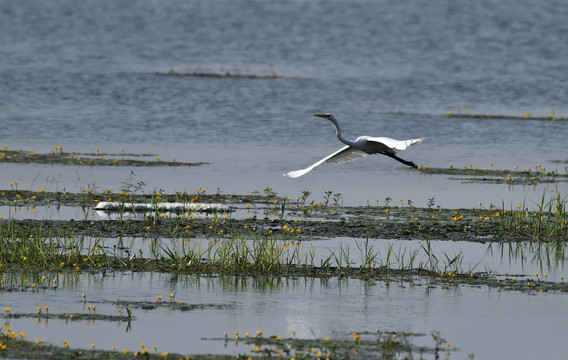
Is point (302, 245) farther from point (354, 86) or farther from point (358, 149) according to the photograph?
point (354, 86)

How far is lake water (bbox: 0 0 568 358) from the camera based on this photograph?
1311cm

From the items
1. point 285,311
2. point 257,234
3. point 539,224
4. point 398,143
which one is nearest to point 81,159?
point 257,234

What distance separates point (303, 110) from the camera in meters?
40.5

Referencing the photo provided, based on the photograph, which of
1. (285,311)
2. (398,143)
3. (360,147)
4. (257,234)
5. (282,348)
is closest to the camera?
(282,348)

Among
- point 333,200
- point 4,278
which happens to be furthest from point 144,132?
point 4,278

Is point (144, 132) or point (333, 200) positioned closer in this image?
point (333, 200)

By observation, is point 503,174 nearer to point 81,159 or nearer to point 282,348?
point 81,159

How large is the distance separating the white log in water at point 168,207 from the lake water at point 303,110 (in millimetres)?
696

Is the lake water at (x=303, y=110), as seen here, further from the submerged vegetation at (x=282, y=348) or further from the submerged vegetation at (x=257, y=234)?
the submerged vegetation at (x=257, y=234)

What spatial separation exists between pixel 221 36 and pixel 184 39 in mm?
2780

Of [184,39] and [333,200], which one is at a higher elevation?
[184,39]

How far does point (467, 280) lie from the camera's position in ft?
47.7

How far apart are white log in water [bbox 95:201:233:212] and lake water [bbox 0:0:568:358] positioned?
70cm

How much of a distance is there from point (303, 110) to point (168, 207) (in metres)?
22.0
